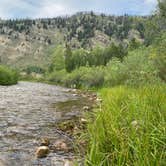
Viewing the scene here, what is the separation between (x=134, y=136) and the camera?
20.8ft

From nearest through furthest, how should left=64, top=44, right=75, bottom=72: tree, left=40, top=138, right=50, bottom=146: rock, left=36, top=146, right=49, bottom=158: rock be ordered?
1. left=36, top=146, right=49, bottom=158: rock
2. left=40, top=138, right=50, bottom=146: rock
3. left=64, top=44, right=75, bottom=72: tree

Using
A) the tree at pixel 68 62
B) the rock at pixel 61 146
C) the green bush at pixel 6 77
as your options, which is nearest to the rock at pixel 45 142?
the rock at pixel 61 146

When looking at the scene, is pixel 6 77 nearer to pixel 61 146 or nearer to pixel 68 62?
pixel 61 146

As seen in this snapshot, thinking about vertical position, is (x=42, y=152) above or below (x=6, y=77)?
above

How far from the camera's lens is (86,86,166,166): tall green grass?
18.4ft

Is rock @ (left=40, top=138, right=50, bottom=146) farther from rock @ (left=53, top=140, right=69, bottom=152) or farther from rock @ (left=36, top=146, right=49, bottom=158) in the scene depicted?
rock @ (left=36, top=146, right=49, bottom=158)

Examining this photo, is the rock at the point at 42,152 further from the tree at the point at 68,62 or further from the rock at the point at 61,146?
the tree at the point at 68,62

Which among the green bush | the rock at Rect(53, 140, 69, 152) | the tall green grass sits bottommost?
the green bush

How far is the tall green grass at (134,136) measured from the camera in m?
5.60

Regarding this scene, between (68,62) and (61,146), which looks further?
(68,62)

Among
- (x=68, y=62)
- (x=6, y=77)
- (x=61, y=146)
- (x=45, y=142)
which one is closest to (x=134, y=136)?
(x=61, y=146)

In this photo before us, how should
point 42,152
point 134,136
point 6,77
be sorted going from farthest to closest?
point 6,77 < point 42,152 < point 134,136

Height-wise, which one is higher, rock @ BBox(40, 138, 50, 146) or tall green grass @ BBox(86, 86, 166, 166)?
tall green grass @ BBox(86, 86, 166, 166)

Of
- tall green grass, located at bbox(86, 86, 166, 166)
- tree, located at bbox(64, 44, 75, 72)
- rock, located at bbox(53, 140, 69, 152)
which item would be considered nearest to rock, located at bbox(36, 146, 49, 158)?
rock, located at bbox(53, 140, 69, 152)
